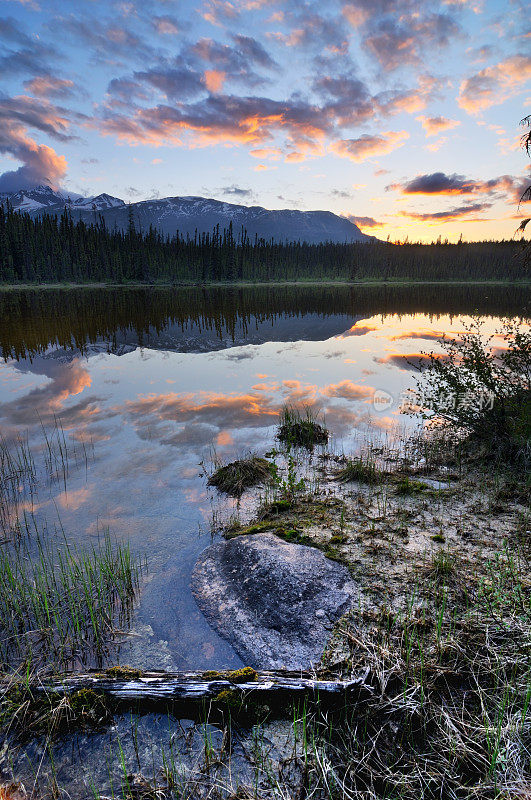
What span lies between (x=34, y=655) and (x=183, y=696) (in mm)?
1990

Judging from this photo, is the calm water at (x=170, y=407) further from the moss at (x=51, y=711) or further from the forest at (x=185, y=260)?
the forest at (x=185, y=260)

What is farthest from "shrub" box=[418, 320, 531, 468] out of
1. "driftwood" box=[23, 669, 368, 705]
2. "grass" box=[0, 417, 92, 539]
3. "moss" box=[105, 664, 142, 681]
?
"grass" box=[0, 417, 92, 539]

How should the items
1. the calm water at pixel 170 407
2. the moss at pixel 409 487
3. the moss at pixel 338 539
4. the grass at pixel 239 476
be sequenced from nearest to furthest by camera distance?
the calm water at pixel 170 407, the moss at pixel 338 539, the moss at pixel 409 487, the grass at pixel 239 476

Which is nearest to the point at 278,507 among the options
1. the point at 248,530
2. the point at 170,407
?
the point at 248,530

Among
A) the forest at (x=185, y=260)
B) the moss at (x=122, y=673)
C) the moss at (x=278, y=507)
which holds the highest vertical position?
the forest at (x=185, y=260)

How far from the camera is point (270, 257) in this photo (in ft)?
433

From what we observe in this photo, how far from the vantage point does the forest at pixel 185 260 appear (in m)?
92.1

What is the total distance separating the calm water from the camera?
228 inches

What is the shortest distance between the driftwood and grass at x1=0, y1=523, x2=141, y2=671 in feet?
2.14

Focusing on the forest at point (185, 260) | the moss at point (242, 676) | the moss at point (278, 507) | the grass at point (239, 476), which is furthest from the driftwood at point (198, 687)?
the forest at point (185, 260)

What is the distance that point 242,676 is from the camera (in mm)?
3504

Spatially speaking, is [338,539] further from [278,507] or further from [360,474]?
[360,474]

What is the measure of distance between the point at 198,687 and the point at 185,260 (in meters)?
121

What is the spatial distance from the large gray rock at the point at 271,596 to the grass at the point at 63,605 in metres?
1.09
